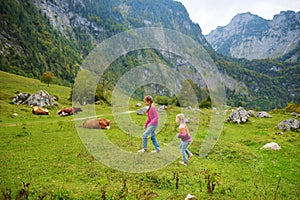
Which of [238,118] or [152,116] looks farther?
[238,118]

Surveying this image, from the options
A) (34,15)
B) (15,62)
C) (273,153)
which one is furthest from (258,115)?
(34,15)

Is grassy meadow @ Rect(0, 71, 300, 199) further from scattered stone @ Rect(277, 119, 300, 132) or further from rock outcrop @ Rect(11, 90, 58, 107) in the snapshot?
Answer: rock outcrop @ Rect(11, 90, 58, 107)

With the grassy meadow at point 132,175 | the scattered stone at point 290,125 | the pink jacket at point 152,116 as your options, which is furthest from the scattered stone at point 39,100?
the scattered stone at point 290,125

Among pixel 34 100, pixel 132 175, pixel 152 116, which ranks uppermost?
pixel 34 100

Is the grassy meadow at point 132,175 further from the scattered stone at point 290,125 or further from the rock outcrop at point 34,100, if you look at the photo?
the rock outcrop at point 34,100

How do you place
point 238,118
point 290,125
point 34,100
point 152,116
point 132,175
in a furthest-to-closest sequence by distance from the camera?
point 34,100
point 238,118
point 290,125
point 152,116
point 132,175

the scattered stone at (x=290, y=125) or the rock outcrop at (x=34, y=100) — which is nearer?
the scattered stone at (x=290, y=125)

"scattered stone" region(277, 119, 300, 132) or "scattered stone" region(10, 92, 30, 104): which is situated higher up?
"scattered stone" region(10, 92, 30, 104)

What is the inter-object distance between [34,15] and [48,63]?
4577 centimetres

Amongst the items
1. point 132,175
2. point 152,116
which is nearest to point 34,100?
point 152,116

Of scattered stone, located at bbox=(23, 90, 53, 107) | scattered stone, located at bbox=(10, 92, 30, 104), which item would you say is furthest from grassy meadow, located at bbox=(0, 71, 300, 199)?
scattered stone, located at bbox=(10, 92, 30, 104)

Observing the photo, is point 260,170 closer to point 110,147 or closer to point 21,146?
point 110,147

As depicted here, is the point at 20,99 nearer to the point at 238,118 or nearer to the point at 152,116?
the point at 152,116

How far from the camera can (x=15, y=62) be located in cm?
10925
